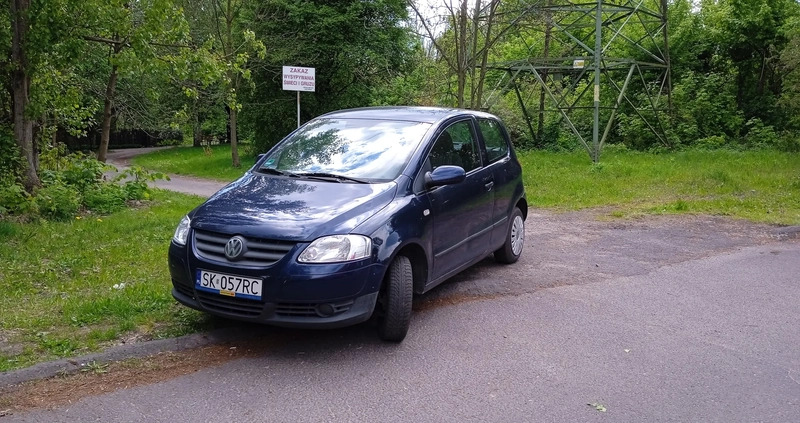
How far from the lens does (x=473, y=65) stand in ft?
52.5

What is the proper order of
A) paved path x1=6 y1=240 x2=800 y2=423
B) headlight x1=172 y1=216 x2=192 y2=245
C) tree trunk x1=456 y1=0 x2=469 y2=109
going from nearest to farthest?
paved path x1=6 y1=240 x2=800 y2=423
headlight x1=172 y1=216 x2=192 y2=245
tree trunk x1=456 y1=0 x2=469 y2=109

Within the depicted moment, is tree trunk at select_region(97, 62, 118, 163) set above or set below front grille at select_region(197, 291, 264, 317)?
above

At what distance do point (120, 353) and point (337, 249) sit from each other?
1633mm

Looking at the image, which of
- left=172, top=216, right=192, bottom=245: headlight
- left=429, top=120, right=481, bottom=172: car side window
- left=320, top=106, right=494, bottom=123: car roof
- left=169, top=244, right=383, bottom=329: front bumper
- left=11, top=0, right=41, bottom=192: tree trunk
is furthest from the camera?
left=11, top=0, right=41, bottom=192: tree trunk

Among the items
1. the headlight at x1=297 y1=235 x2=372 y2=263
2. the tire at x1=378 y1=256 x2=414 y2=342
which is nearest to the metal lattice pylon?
the tire at x1=378 y1=256 x2=414 y2=342

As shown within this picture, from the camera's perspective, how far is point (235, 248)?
4387 millimetres

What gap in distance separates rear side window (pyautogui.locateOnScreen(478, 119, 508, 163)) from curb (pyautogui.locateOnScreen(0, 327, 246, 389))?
3.20m

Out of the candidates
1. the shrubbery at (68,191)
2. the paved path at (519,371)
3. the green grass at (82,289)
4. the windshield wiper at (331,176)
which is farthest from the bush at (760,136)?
the windshield wiper at (331,176)

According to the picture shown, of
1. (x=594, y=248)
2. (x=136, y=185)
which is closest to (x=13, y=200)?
(x=136, y=185)

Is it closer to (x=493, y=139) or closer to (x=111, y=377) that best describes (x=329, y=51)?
(x=493, y=139)

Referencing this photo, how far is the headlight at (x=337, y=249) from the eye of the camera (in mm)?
4324

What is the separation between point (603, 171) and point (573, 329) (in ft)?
36.5

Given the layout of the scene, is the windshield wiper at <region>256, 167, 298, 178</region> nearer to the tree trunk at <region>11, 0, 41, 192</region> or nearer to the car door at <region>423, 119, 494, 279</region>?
the car door at <region>423, 119, 494, 279</region>

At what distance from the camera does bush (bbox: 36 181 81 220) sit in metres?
9.53
